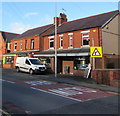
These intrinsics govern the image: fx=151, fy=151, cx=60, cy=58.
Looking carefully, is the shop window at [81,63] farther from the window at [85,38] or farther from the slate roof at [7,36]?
the slate roof at [7,36]

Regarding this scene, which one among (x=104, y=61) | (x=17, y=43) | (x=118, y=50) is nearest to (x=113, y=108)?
(x=104, y=61)

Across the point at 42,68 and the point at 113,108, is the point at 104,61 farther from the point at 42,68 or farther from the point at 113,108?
the point at 113,108

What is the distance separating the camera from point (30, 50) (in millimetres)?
27906

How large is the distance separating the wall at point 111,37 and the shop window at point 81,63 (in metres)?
2.52

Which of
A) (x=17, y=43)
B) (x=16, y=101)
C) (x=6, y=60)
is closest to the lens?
(x=16, y=101)

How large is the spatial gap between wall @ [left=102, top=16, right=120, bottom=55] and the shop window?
8.27 feet

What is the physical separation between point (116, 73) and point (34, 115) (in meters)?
9.68

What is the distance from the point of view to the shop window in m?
19.4

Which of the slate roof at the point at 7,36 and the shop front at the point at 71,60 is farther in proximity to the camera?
the slate roof at the point at 7,36

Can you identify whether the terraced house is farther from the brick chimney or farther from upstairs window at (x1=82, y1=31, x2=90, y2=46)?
the brick chimney

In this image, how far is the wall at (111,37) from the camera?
18.9 metres

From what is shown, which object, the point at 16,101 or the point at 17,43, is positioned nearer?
the point at 16,101

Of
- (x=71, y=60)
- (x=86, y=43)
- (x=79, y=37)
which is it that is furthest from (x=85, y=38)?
(x=71, y=60)

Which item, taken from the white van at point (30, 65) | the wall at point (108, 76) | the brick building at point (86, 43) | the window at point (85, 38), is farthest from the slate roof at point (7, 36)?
the wall at point (108, 76)
